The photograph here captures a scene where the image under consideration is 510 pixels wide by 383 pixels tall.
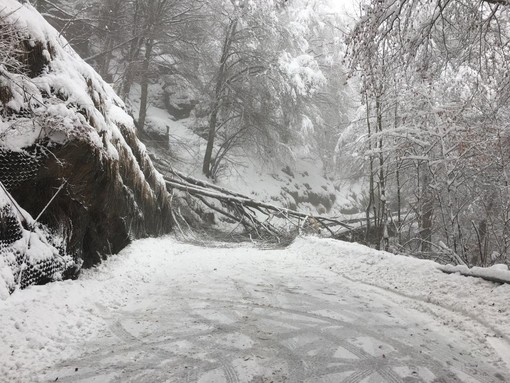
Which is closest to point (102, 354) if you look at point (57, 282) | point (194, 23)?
point (57, 282)

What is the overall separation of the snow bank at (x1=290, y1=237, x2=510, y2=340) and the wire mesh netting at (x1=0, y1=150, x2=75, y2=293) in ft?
14.0

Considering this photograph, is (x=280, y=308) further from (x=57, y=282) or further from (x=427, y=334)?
(x=57, y=282)

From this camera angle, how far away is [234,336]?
3.51 metres

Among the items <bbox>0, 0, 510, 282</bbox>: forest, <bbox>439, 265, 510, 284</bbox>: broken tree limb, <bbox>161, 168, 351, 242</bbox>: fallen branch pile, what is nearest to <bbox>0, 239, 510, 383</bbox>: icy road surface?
<bbox>439, 265, 510, 284</bbox>: broken tree limb

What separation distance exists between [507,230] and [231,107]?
13.1m

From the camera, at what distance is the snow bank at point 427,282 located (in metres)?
3.95

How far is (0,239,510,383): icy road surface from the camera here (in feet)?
9.29

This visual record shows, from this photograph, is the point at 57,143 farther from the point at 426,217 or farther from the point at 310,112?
the point at 310,112

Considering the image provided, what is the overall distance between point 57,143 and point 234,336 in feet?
9.48

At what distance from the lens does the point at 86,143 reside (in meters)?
4.70

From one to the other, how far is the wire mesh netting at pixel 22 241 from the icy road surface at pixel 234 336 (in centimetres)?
18

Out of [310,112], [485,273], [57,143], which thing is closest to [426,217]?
[485,273]

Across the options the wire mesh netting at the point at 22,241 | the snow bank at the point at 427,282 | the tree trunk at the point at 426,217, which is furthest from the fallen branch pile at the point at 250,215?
the wire mesh netting at the point at 22,241

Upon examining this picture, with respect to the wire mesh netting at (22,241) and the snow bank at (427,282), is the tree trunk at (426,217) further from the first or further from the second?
the wire mesh netting at (22,241)
